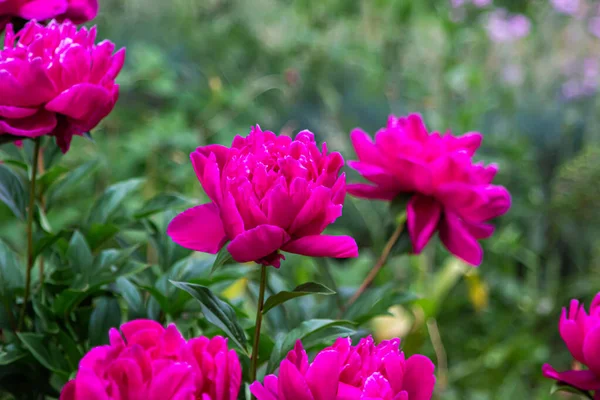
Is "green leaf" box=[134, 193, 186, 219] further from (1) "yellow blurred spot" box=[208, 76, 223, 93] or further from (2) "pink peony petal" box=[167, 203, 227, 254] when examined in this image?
(1) "yellow blurred spot" box=[208, 76, 223, 93]

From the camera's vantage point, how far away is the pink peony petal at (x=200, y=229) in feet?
0.90

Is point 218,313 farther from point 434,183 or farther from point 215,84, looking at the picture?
point 215,84

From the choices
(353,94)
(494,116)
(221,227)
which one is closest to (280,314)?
(221,227)

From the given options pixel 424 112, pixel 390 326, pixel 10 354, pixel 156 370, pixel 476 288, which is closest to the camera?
pixel 156 370

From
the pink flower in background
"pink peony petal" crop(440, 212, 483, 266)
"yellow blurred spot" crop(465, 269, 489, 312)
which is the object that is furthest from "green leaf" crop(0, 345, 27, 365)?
the pink flower in background

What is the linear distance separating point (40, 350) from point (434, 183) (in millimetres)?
220

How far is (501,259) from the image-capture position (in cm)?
167

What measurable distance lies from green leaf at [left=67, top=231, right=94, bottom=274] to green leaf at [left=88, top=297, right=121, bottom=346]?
3 centimetres

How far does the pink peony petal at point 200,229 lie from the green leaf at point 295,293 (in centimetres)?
3

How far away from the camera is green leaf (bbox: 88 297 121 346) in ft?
1.14

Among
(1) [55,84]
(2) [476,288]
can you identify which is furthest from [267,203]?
(2) [476,288]

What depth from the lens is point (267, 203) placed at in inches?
10.1

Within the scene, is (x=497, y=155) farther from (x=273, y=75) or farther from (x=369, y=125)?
(x=273, y=75)

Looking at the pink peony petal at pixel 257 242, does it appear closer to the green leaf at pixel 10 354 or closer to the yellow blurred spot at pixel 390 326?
the green leaf at pixel 10 354
